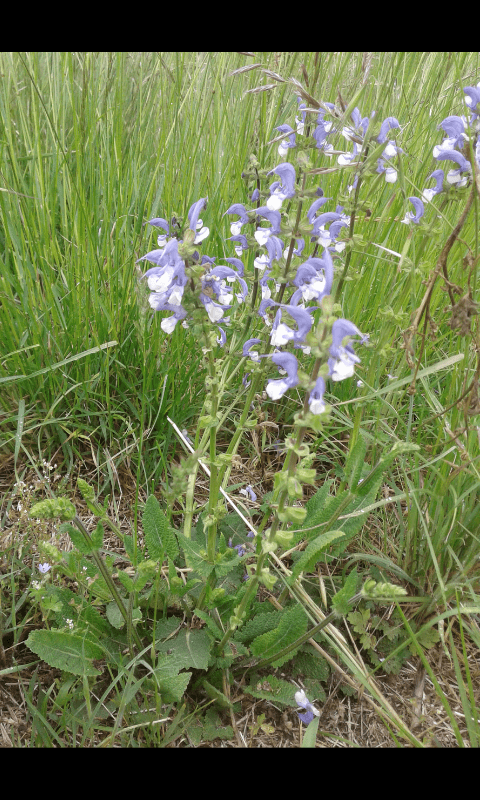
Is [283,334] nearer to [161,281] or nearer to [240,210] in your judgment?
[161,281]

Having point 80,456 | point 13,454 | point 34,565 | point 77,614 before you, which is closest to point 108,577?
point 77,614

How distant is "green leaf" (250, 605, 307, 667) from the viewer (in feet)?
4.90

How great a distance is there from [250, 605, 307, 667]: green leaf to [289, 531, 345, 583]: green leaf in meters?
0.11

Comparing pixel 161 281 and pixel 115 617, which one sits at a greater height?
pixel 161 281

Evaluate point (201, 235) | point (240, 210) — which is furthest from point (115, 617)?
point (240, 210)

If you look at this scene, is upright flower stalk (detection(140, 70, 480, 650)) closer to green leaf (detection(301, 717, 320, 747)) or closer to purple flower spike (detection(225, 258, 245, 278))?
purple flower spike (detection(225, 258, 245, 278))

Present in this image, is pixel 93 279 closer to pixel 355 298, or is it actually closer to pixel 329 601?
pixel 355 298

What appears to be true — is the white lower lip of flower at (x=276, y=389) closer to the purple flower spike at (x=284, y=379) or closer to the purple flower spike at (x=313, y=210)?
the purple flower spike at (x=284, y=379)

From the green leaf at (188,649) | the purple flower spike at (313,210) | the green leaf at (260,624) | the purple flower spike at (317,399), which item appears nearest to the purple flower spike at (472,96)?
the purple flower spike at (313,210)

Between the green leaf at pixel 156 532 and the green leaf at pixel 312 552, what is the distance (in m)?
0.36

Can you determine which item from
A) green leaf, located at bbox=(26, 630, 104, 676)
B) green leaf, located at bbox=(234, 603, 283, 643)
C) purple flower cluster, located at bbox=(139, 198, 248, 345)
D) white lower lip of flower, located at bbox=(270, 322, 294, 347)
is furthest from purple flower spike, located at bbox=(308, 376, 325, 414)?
green leaf, located at bbox=(26, 630, 104, 676)

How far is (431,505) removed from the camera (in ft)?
5.82

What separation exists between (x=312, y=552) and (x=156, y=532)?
46 cm

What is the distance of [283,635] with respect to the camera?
150cm
